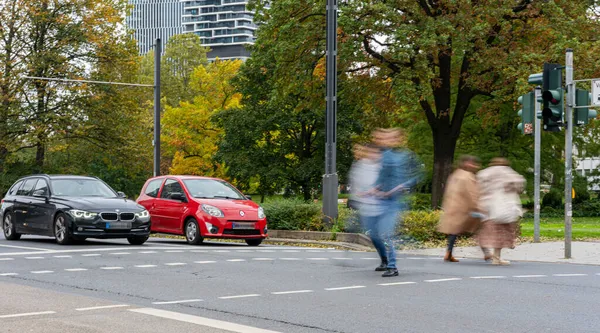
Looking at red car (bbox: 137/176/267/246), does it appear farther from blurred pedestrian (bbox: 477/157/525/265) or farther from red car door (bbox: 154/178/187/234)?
blurred pedestrian (bbox: 477/157/525/265)

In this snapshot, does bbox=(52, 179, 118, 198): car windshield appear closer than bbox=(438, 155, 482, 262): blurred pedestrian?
No

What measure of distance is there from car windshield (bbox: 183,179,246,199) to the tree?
1063cm

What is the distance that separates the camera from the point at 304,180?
50.7m

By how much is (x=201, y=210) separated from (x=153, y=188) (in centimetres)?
256

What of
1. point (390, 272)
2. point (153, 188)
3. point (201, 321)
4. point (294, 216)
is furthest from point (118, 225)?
point (201, 321)

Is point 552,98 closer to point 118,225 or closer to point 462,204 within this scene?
point 462,204

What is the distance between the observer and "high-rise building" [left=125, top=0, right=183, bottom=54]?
181250 mm

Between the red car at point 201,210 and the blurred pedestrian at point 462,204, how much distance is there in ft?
19.2

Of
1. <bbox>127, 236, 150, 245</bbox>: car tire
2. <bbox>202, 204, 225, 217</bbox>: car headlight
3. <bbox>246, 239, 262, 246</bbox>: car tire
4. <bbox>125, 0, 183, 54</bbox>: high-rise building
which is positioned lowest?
<bbox>246, 239, 262, 246</bbox>: car tire

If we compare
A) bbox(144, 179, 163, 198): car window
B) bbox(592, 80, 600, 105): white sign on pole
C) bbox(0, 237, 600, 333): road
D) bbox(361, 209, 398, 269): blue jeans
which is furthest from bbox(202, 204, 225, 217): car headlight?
bbox(592, 80, 600, 105): white sign on pole

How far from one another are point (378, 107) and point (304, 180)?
640 inches

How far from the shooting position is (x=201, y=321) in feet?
26.8

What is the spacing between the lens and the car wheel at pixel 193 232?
771 inches

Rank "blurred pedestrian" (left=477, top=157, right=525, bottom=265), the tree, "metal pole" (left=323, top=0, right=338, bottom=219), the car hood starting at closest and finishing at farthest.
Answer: "blurred pedestrian" (left=477, top=157, right=525, bottom=265)
the car hood
"metal pole" (left=323, top=0, right=338, bottom=219)
the tree
